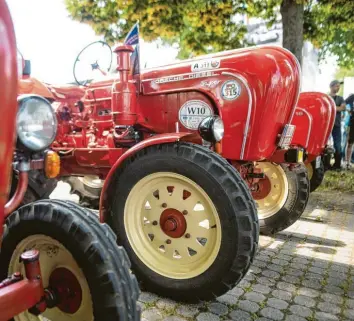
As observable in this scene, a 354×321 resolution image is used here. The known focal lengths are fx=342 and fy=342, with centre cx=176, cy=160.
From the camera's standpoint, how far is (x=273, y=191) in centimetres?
387

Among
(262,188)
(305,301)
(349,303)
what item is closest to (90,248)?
(305,301)

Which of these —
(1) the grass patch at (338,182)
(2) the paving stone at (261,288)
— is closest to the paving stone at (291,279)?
(2) the paving stone at (261,288)

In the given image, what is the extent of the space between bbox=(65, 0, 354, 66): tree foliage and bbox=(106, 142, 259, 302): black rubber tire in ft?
23.1

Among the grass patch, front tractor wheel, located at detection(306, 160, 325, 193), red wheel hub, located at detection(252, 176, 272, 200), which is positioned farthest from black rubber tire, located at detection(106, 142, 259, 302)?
the grass patch

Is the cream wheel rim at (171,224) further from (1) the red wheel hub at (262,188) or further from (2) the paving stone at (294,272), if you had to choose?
(1) the red wheel hub at (262,188)

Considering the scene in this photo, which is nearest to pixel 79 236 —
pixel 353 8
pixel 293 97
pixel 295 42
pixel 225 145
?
pixel 225 145

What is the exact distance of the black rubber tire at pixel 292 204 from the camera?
364cm

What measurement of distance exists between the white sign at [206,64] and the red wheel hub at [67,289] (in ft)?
6.41

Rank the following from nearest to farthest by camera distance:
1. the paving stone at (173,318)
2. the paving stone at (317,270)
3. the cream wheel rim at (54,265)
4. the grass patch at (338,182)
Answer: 1. the cream wheel rim at (54,265)
2. the paving stone at (173,318)
3. the paving stone at (317,270)
4. the grass patch at (338,182)

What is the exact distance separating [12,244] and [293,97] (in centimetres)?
238

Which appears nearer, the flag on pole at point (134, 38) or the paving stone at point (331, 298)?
the paving stone at point (331, 298)

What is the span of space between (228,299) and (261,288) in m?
0.31

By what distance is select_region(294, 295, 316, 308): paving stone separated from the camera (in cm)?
226

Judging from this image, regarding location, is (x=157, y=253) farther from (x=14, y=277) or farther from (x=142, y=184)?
(x=14, y=277)
